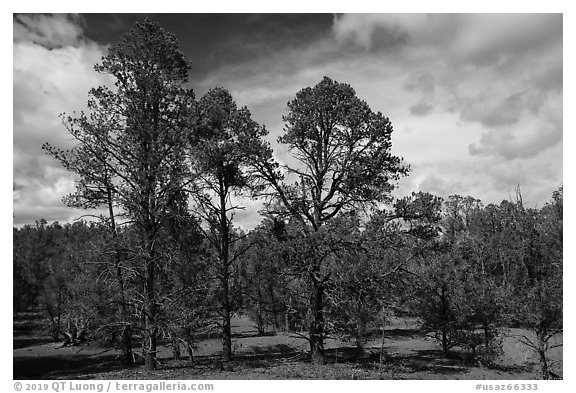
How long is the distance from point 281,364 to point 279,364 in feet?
0.58

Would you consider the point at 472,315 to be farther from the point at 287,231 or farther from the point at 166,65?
the point at 166,65

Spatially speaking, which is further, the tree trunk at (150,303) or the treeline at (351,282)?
the treeline at (351,282)

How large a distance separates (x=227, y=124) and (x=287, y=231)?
482 cm

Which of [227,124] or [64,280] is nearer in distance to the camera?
[227,124]

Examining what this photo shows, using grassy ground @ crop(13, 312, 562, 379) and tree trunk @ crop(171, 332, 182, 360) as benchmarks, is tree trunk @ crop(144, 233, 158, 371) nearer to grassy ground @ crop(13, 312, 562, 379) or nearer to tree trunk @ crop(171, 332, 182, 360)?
tree trunk @ crop(171, 332, 182, 360)

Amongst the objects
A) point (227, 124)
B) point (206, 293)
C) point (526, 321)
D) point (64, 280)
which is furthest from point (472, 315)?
point (64, 280)

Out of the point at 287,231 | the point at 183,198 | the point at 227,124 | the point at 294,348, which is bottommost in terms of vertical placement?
the point at 294,348

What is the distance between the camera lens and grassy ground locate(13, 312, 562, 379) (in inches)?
553

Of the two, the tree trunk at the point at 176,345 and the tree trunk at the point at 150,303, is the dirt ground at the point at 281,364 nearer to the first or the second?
the tree trunk at the point at 176,345

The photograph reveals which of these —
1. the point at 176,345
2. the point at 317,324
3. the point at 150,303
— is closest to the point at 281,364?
the point at 317,324

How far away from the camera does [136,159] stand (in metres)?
13.4

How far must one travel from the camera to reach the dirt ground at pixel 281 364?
14045 mm

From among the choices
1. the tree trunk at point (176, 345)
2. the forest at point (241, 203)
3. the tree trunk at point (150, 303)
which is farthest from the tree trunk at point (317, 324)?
the tree trunk at point (150, 303)

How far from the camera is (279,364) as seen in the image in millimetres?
17312
